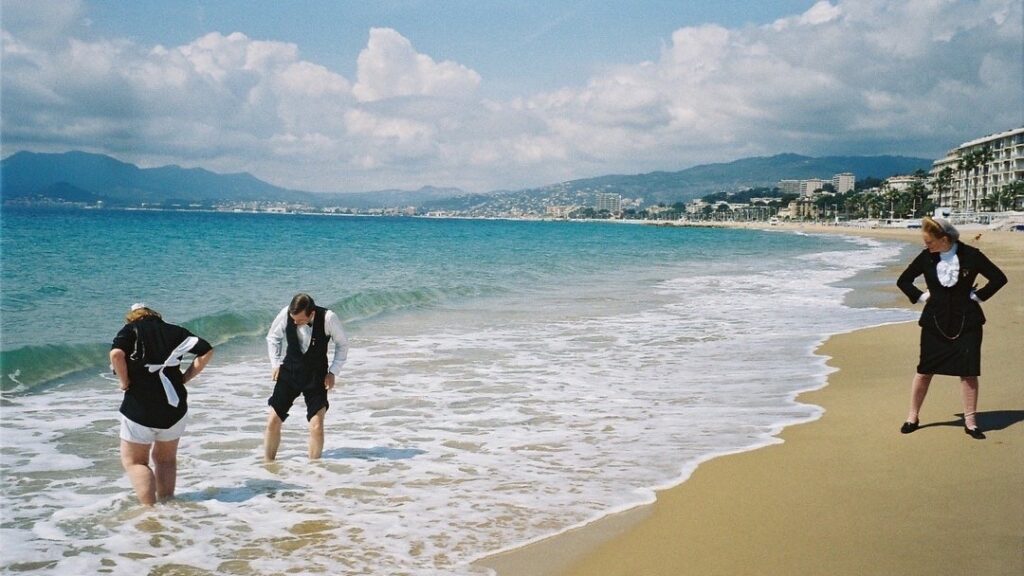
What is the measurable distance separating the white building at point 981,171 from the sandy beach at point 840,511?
414 ft

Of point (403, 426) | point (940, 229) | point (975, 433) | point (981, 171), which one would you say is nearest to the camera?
point (940, 229)

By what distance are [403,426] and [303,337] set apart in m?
2.03

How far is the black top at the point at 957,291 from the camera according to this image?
620cm

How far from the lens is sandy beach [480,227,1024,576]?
428 cm

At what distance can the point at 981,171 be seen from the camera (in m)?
127

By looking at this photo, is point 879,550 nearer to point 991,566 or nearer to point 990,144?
point 991,566

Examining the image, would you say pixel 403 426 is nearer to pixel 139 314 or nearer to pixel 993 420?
pixel 139 314

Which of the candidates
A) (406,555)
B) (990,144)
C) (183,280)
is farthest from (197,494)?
(990,144)

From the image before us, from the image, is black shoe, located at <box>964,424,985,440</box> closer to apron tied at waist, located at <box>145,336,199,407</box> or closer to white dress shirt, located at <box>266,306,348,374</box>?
white dress shirt, located at <box>266,306,348,374</box>

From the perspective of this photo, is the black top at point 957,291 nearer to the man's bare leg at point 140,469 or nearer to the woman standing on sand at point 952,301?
the woman standing on sand at point 952,301

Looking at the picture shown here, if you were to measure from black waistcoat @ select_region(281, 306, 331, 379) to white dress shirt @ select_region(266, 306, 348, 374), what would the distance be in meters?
0.03

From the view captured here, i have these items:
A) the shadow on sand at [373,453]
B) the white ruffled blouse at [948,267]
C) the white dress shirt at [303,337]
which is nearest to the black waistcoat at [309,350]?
the white dress shirt at [303,337]

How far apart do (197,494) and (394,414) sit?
2.94 meters

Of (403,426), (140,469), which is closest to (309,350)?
(140,469)
